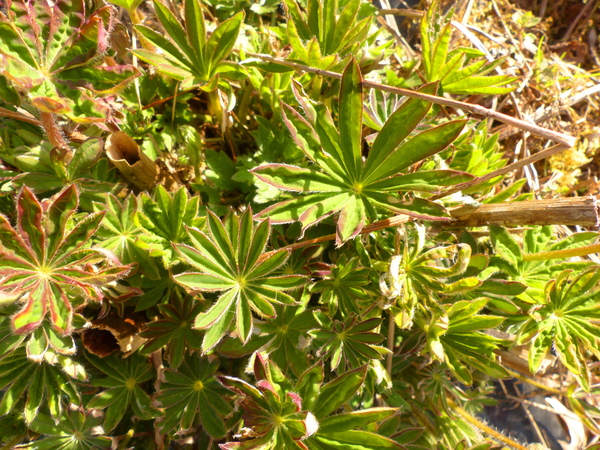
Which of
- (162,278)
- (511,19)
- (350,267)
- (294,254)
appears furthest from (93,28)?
(511,19)

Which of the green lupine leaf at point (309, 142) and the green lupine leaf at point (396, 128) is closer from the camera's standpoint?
the green lupine leaf at point (396, 128)

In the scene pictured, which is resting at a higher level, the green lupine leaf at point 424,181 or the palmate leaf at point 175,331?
the green lupine leaf at point 424,181

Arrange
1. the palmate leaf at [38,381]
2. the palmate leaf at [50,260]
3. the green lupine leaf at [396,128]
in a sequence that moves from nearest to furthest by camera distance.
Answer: the palmate leaf at [50,260] < the green lupine leaf at [396,128] < the palmate leaf at [38,381]

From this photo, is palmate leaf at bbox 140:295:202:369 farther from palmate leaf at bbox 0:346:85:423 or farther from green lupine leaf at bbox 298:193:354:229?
green lupine leaf at bbox 298:193:354:229

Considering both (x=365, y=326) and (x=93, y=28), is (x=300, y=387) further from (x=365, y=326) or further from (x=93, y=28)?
(x=93, y=28)

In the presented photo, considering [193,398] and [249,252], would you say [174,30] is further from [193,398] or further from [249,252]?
[193,398]

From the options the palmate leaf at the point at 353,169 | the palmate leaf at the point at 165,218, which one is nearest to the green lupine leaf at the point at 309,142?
the palmate leaf at the point at 353,169

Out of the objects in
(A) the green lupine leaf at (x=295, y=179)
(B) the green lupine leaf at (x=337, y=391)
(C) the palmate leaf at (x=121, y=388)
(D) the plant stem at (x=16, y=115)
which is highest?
(A) the green lupine leaf at (x=295, y=179)

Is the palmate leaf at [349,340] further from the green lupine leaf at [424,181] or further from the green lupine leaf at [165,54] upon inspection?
the green lupine leaf at [165,54]
